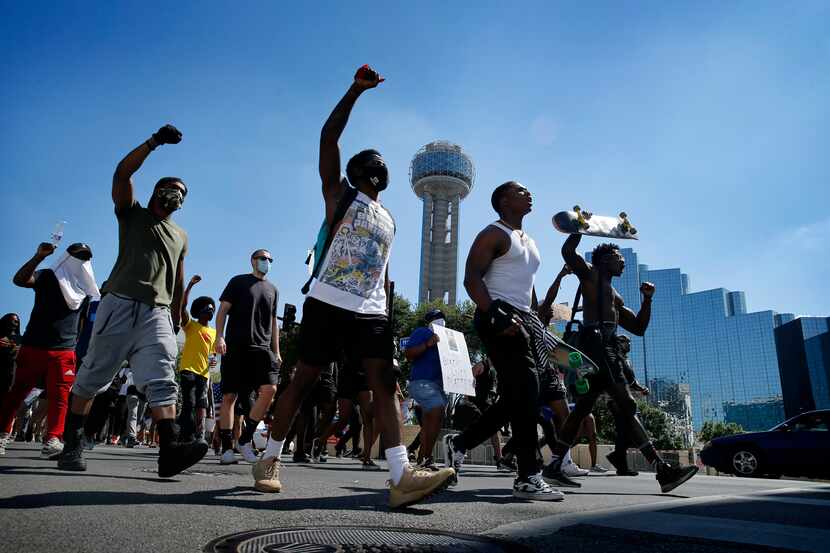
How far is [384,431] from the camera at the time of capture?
295 cm

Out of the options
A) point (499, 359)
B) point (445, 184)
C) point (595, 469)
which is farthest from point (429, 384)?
point (445, 184)

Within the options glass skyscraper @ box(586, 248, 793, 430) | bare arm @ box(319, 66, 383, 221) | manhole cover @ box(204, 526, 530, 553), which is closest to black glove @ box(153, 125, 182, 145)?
bare arm @ box(319, 66, 383, 221)

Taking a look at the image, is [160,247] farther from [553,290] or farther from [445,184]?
[445,184]

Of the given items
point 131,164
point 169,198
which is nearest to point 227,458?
point 169,198

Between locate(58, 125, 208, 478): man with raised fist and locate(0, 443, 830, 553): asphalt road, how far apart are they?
533mm

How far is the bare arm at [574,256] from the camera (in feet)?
16.9

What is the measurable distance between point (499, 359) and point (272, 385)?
306 cm

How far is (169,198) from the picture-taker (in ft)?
12.6

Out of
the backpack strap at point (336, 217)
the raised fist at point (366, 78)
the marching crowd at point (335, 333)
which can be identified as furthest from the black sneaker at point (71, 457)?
the raised fist at point (366, 78)

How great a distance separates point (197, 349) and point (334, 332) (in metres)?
4.72

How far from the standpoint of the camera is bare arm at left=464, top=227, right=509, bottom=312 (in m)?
3.77

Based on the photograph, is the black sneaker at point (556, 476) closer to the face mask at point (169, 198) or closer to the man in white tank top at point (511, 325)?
the man in white tank top at point (511, 325)

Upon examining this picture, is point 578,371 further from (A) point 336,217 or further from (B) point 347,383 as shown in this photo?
(B) point 347,383

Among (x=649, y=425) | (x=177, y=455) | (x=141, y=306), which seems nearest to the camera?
(x=177, y=455)
